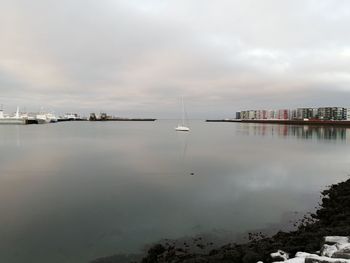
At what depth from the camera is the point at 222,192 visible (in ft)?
48.9

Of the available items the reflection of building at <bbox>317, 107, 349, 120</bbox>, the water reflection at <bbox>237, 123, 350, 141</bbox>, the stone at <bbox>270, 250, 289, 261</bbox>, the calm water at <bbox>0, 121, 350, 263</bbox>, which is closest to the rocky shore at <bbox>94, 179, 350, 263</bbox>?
the stone at <bbox>270, 250, 289, 261</bbox>

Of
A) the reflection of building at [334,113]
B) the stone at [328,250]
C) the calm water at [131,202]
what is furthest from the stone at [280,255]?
the reflection of building at [334,113]

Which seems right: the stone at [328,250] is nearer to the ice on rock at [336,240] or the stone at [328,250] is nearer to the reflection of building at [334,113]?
the ice on rock at [336,240]

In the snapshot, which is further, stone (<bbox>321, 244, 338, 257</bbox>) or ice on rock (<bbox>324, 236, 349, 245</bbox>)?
ice on rock (<bbox>324, 236, 349, 245</bbox>)

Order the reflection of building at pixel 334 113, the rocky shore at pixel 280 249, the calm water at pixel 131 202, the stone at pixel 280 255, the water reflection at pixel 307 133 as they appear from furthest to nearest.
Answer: the reflection of building at pixel 334 113, the water reflection at pixel 307 133, the calm water at pixel 131 202, the stone at pixel 280 255, the rocky shore at pixel 280 249

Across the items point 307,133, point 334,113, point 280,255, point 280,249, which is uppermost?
point 334,113

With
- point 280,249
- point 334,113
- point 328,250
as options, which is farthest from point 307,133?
point 334,113

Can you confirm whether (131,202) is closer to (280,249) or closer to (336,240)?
(280,249)

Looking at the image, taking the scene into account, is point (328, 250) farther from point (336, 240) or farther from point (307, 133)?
point (307, 133)

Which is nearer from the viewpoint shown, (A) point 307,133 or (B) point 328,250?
(B) point 328,250

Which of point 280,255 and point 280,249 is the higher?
point 280,255

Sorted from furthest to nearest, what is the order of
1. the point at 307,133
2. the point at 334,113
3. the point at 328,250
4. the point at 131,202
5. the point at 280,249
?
the point at 334,113
the point at 307,133
the point at 131,202
the point at 280,249
the point at 328,250

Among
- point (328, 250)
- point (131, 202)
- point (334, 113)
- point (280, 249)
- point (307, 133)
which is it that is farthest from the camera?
point (334, 113)

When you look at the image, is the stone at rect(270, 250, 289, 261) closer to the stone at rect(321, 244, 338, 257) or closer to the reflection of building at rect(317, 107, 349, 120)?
the stone at rect(321, 244, 338, 257)
